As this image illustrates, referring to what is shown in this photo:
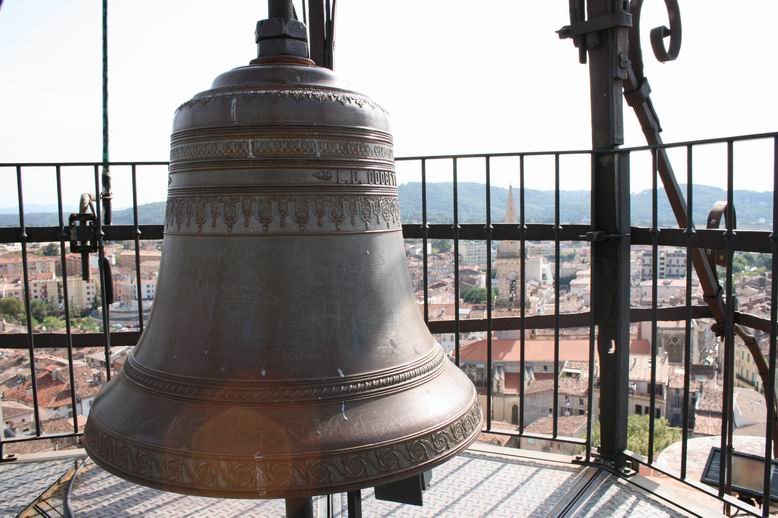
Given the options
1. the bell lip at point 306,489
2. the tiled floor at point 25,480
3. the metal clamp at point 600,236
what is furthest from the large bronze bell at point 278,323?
the tiled floor at point 25,480

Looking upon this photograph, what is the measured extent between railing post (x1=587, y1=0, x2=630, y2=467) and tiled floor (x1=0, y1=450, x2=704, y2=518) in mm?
410

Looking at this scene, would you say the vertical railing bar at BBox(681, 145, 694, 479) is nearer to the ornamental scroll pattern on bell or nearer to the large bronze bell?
the large bronze bell

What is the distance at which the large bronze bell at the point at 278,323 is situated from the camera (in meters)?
1.47

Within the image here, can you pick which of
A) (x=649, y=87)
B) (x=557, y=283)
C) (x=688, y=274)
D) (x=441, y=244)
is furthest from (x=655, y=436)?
(x=688, y=274)

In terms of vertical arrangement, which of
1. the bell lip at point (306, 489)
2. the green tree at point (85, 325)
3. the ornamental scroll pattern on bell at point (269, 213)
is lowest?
the green tree at point (85, 325)

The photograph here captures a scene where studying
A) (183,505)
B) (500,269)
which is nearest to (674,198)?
(183,505)

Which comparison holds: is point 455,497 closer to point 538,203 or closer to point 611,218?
point 611,218

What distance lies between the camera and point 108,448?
1.58 metres

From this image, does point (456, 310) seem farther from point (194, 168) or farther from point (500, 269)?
point (500, 269)

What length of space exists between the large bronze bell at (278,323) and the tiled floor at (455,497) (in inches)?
71.2

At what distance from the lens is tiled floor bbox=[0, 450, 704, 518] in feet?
10.8

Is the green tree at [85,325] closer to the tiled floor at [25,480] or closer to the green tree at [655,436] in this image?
the tiled floor at [25,480]

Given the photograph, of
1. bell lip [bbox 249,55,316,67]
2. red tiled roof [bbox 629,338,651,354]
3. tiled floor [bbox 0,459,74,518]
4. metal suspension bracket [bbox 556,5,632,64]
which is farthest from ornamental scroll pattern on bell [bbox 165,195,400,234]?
red tiled roof [bbox 629,338,651,354]

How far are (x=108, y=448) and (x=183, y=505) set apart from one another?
2.08 metres
